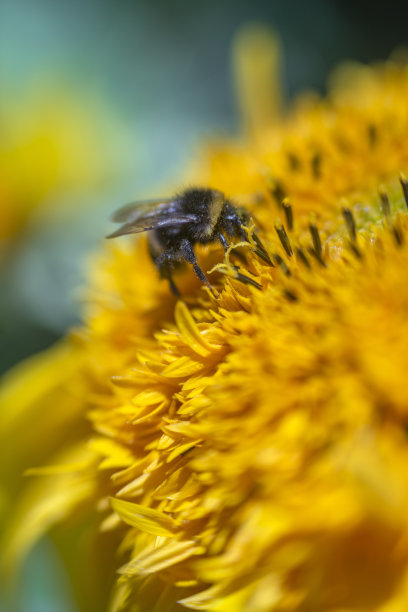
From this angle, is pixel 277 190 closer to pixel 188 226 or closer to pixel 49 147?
pixel 188 226

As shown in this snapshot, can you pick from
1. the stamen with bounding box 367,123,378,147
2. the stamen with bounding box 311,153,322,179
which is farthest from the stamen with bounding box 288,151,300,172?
the stamen with bounding box 367,123,378,147

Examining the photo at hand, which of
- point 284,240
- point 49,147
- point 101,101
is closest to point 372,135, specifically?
point 284,240

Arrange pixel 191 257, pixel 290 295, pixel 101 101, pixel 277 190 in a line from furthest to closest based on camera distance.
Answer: pixel 101 101
pixel 277 190
pixel 191 257
pixel 290 295

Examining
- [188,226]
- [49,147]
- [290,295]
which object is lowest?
[290,295]

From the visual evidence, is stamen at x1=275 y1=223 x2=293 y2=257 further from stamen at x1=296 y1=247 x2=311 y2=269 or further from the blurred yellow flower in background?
the blurred yellow flower in background

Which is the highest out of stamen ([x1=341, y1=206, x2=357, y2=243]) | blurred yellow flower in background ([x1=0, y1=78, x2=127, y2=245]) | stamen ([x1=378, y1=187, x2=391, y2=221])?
blurred yellow flower in background ([x1=0, y1=78, x2=127, y2=245])

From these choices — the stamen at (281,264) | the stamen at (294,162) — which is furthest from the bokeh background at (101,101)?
the stamen at (281,264)
